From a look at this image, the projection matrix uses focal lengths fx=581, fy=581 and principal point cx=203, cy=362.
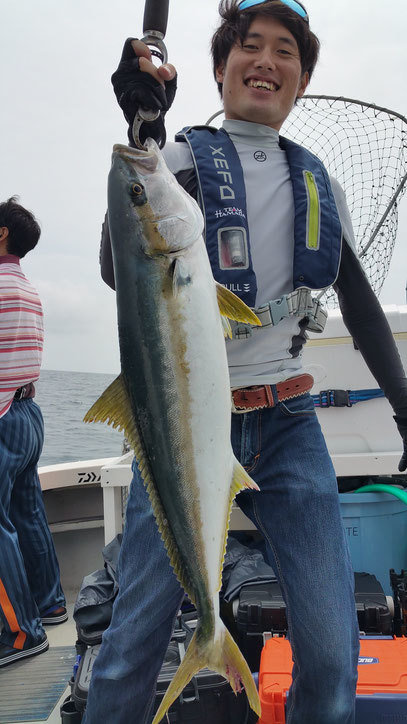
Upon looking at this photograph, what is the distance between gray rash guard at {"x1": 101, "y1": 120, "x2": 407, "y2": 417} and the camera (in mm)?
2111

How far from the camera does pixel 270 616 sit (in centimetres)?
292

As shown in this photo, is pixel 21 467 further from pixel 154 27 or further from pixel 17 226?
pixel 154 27

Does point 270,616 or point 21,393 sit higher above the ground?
point 21,393

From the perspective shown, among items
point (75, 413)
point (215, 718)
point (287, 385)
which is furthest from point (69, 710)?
point (75, 413)

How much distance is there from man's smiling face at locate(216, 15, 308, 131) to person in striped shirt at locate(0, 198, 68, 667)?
242 cm

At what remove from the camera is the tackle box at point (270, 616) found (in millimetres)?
2916

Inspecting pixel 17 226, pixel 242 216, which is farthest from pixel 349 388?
pixel 17 226

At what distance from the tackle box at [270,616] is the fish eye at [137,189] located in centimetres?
220

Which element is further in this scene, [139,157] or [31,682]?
[31,682]

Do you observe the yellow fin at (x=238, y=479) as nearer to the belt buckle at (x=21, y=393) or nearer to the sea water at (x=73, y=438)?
the belt buckle at (x=21, y=393)

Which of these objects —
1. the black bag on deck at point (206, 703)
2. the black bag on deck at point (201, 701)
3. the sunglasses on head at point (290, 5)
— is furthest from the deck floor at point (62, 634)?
the sunglasses on head at point (290, 5)

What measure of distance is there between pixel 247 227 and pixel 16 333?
2480mm

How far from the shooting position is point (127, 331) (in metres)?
1.57

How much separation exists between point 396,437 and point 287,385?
8.03 ft
